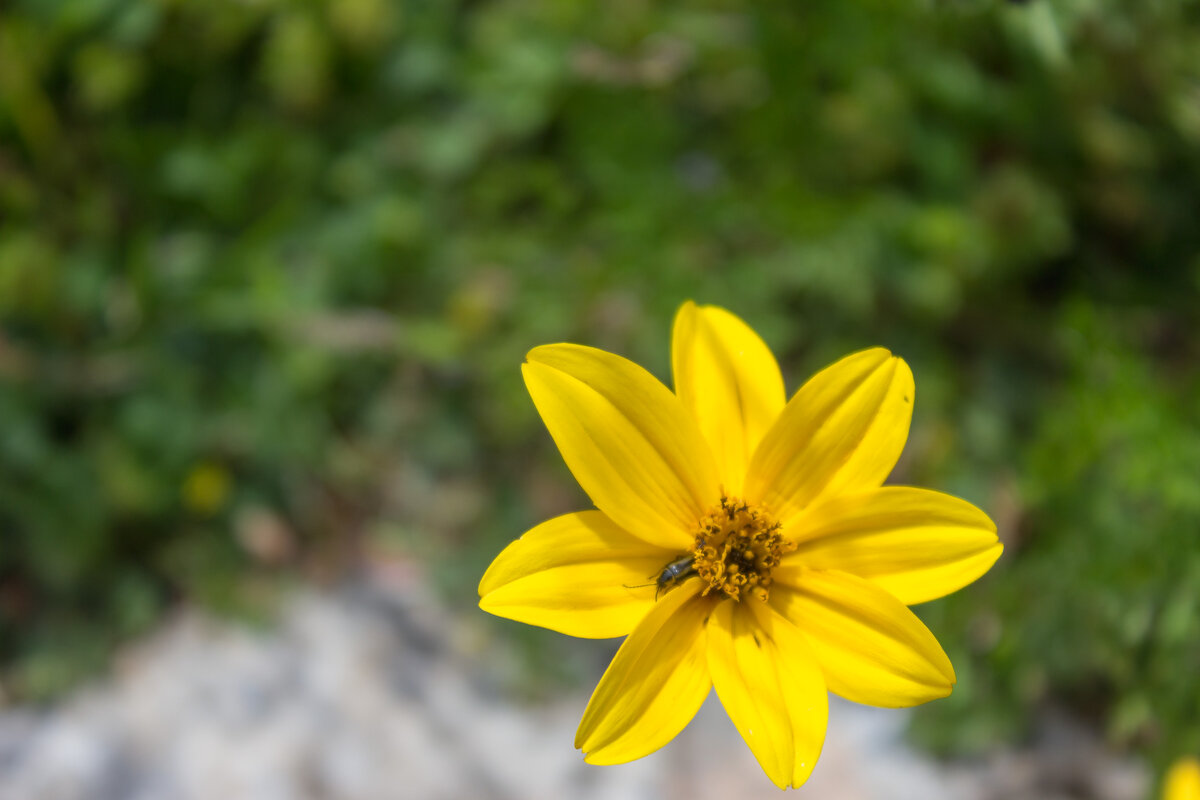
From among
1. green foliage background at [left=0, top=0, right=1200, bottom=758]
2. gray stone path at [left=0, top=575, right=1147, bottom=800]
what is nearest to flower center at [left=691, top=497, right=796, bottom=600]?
green foliage background at [left=0, top=0, right=1200, bottom=758]

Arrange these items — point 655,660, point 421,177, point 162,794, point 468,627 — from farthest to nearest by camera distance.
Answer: point 421,177 → point 468,627 → point 162,794 → point 655,660

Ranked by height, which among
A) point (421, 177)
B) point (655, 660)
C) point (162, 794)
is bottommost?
point (655, 660)

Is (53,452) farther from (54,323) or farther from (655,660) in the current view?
(655,660)

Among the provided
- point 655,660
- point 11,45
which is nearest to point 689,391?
point 655,660

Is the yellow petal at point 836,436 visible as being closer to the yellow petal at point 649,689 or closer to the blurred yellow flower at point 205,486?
the yellow petal at point 649,689

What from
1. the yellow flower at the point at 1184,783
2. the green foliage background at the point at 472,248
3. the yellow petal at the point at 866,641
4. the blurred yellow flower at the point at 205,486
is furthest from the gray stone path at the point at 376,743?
the yellow petal at the point at 866,641

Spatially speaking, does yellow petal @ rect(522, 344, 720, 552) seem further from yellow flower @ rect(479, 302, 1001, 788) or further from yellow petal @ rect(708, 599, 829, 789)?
yellow petal @ rect(708, 599, 829, 789)

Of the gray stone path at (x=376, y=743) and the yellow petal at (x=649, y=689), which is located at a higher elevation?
the gray stone path at (x=376, y=743)

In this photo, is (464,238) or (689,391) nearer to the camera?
(689,391)
